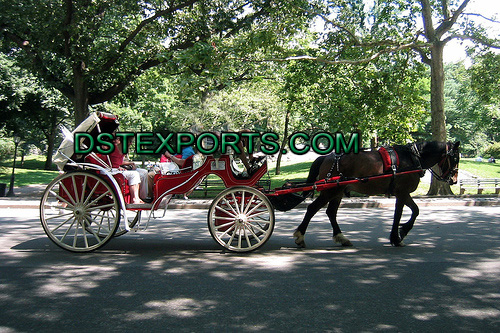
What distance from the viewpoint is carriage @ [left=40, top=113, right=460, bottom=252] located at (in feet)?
22.8

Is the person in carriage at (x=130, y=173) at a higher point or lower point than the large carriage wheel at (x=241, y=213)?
higher

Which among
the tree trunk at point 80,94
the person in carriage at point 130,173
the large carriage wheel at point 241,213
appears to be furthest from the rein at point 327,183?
the tree trunk at point 80,94

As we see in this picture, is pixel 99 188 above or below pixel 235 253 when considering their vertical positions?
above

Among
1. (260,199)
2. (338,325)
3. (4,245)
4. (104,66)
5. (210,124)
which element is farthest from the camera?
(210,124)

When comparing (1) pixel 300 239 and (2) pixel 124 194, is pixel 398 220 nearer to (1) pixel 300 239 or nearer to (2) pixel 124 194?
(1) pixel 300 239

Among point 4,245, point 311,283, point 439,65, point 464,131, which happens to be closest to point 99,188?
point 4,245

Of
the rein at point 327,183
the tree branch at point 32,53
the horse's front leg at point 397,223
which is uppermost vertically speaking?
the tree branch at point 32,53

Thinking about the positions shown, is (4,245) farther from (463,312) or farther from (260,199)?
(463,312)

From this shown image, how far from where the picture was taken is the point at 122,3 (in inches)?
700

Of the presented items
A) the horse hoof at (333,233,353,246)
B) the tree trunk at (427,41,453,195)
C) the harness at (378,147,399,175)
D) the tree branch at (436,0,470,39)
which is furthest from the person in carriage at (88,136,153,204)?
the tree branch at (436,0,470,39)

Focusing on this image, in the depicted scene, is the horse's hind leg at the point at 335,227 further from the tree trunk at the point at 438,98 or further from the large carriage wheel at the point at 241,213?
the tree trunk at the point at 438,98

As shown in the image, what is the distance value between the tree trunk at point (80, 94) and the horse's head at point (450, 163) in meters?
15.6

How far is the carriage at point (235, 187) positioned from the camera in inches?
274

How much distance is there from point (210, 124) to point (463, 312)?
3251 cm
